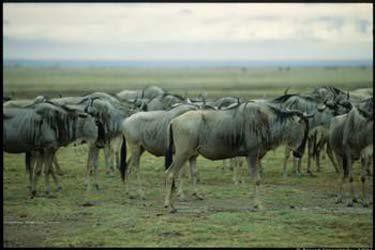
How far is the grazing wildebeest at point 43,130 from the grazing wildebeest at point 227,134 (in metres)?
2.39

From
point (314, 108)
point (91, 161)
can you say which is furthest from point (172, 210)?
point (314, 108)

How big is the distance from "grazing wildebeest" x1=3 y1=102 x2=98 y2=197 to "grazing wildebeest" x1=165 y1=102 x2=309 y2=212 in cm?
239

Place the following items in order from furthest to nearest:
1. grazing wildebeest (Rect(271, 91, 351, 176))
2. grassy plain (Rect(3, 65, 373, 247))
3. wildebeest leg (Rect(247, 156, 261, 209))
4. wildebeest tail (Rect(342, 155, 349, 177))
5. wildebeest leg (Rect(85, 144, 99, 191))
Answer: grazing wildebeest (Rect(271, 91, 351, 176)) < wildebeest leg (Rect(85, 144, 99, 191)) < wildebeest tail (Rect(342, 155, 349, 177)) < wildebeest leg (Rect(247, 156, 261, 209)) < grassy plain (Rect(3, 65, 373, 247))

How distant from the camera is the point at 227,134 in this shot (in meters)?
12.1

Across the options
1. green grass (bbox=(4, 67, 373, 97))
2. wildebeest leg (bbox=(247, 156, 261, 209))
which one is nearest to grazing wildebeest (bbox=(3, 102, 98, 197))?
wildebeest leg (bbox=(247, 156, 261, 209))

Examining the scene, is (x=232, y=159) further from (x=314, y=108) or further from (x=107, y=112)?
(x=107, y=112)

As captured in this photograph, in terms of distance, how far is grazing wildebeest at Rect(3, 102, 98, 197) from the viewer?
1311 cm

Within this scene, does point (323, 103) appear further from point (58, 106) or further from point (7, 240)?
point (7, 240)

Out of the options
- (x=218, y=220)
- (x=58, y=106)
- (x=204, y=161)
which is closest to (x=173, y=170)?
(x=218, y=220)

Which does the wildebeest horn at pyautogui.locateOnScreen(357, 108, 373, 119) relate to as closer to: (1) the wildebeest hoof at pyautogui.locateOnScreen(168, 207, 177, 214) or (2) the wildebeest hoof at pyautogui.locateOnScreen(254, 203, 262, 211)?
(2) the wildebeest hoof at pyautogui.locateOnScreen(254, 203, 262, 211)

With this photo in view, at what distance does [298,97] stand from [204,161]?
4189mm

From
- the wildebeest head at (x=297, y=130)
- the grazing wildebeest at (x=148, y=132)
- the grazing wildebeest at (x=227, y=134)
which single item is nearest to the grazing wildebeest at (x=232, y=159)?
the grazing wildebeest at (x=148, y=132)

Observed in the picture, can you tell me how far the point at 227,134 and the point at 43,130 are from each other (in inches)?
152

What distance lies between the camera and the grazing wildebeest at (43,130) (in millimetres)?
13109
